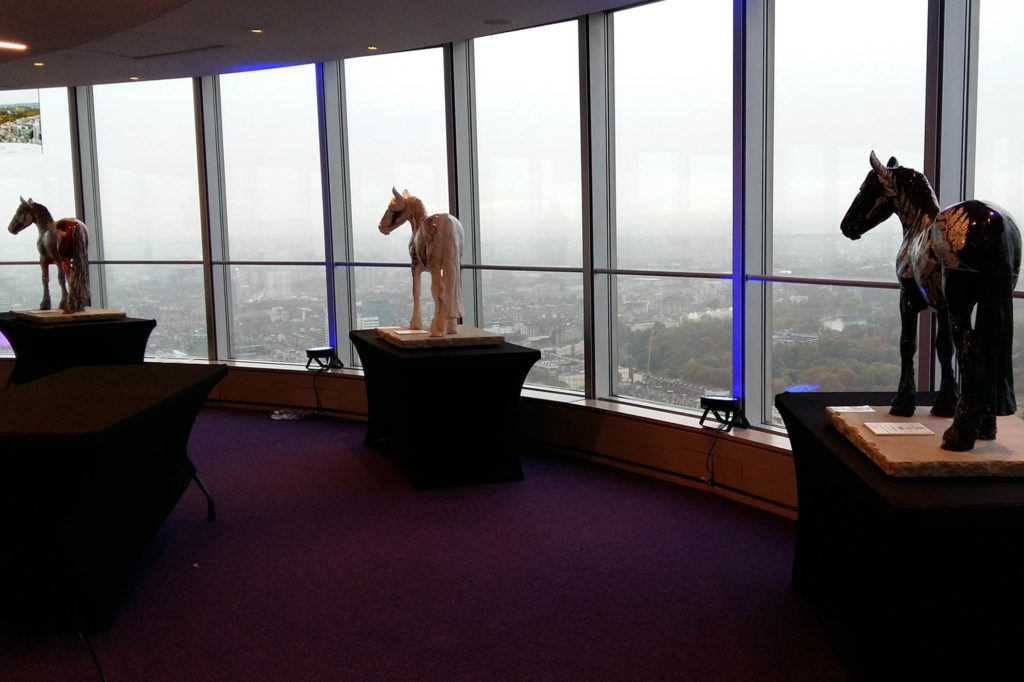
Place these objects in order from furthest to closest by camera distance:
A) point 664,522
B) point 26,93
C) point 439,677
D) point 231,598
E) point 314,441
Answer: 1. point 26,93
2. point 314,441
3. point 664,522
4. point 231,598
5. point 439,677

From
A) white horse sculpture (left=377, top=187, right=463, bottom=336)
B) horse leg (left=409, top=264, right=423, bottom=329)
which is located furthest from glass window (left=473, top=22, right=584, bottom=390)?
white horse sculpture (left=377, top=187, right=463, bottom=336)

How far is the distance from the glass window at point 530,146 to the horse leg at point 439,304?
1.02 metres

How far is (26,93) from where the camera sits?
860cm

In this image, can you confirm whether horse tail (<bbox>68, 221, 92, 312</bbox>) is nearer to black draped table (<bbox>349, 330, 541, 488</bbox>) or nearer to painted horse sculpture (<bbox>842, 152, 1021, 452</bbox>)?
black draped table (<bbox>349, 330, 541, 488</bbox>)

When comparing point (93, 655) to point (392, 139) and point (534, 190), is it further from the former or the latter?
point (392, 139)

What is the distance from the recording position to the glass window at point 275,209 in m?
7.61

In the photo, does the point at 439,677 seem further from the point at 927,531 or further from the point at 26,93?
the point at 26,93

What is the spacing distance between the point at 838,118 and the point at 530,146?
92.0 inches

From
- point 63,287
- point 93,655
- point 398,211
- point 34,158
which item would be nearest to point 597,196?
point 398,211


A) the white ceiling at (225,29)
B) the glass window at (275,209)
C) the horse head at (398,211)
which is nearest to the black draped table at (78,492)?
the white ceiling at (225,29)

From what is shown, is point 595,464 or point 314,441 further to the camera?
point 314,441

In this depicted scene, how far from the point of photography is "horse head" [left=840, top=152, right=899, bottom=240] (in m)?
3.03

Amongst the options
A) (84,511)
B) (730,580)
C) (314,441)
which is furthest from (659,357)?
(84,511)

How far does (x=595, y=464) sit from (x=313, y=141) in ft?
12.3
